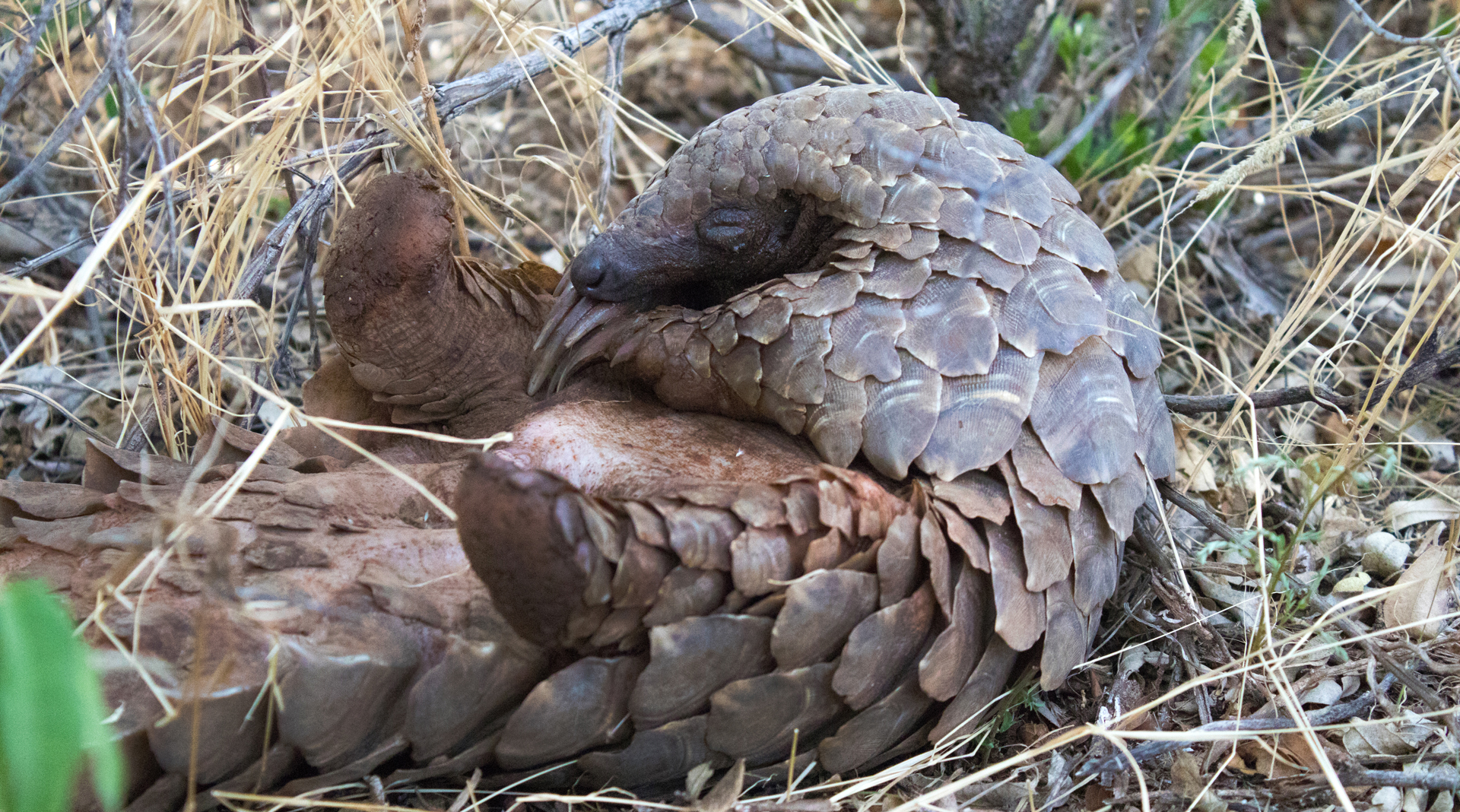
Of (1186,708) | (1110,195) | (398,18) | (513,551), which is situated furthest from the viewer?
(1110,195)

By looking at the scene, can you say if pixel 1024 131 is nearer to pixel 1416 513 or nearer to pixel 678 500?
pixel 1416 513

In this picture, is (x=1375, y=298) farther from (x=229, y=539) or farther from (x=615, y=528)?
(x=229, y=539)

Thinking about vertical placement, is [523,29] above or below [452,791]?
above

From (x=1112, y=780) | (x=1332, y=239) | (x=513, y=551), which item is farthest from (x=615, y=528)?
(x=1332, y=239)

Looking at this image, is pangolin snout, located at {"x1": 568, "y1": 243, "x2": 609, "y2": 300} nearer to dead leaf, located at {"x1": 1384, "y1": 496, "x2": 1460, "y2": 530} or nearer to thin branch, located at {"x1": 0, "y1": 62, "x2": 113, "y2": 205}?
thin branch, located at {"x1": 0, "y1": 62, "x2": 113, "y2": 205}

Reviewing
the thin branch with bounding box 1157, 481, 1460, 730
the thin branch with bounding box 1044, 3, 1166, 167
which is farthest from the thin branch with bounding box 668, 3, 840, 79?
the thin branch with bounding box 1157, 481, 1460, 730

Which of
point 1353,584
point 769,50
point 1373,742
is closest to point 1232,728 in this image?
point 1373,742

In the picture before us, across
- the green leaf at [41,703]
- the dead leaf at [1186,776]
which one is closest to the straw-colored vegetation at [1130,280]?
the dead leaf at [1186,776]
